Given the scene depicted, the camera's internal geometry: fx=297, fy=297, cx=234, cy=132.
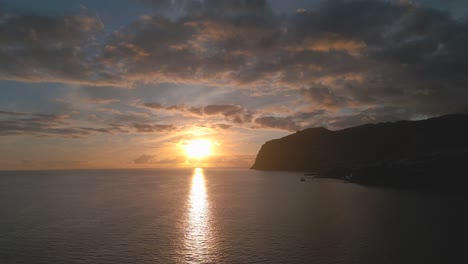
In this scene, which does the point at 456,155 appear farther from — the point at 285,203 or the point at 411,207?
the point at 285,203

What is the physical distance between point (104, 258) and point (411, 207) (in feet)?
252

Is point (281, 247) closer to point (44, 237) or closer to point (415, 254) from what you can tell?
point (415, 254)

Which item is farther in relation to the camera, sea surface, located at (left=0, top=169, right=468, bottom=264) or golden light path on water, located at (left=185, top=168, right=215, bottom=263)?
golden light path on water, located at (left=185, top=168, right=215, bottom=263)

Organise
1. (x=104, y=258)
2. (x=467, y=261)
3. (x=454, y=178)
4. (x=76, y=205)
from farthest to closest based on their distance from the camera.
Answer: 1. (x=454, y=178)
2. (x=76, y=205)
3. (x=104, y=258)
4. (x=467, y=261)

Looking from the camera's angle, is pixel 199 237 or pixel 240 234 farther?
pixel 240 234

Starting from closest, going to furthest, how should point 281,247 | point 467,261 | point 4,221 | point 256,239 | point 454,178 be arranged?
point 467,261 → point 281,247 → point 256,239 → point 4,221 → point 454,178

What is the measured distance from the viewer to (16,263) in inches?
1601

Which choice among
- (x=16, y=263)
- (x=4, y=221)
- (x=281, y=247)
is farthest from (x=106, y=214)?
(x=281, y=247)

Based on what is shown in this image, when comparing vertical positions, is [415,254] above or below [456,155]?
below

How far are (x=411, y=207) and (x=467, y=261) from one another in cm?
4427

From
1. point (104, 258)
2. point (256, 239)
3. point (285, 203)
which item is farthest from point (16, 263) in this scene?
point (285, 203)

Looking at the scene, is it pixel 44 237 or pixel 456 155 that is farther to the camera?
pixel 456 155

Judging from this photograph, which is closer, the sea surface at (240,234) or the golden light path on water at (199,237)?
the sea surface at (240,234)

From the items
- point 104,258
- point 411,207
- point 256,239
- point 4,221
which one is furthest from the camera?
point 411,207
